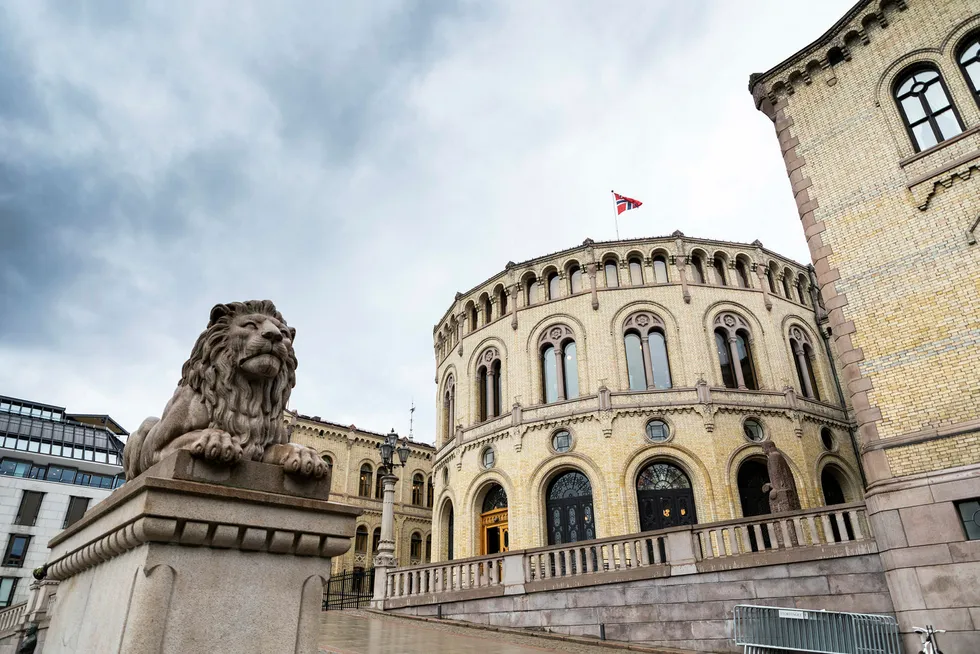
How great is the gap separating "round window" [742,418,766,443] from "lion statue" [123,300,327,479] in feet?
76.7

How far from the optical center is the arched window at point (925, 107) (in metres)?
12.6

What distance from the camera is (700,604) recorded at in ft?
42.4

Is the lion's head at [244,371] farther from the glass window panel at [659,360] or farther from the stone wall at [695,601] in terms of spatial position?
the glass window panel at [659,360]

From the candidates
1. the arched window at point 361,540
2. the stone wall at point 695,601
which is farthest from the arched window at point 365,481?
the stone wall at point 695,601

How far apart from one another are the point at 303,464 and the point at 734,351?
996 inches

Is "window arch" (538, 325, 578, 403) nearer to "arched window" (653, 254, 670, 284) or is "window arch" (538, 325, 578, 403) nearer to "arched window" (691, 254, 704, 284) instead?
"arched window" (653, 254, 670, 284)

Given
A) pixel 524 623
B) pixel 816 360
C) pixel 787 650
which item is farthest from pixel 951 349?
pixel 816 360

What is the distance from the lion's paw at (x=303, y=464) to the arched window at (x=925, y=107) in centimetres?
1409

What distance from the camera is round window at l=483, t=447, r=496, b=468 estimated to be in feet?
89.0

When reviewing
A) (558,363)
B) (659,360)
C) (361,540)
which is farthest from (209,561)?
(361,540)

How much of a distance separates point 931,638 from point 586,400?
17200 mm

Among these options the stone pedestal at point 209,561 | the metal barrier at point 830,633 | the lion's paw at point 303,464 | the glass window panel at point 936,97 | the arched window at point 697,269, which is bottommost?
Answer: the metal barrier at point 830,633

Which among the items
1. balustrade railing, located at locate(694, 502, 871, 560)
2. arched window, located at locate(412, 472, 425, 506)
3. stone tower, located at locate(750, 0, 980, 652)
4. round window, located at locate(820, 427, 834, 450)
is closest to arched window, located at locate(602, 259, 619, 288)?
round window, located at locate(820, 427, 834, 450)

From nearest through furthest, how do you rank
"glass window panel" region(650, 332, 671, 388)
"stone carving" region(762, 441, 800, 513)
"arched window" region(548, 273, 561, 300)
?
"stone carving" region(762, 441, 800, 513) < "glass window panel" region(650, 332, 671, 388) < "arched window" region(548, 273, 561, 300)
